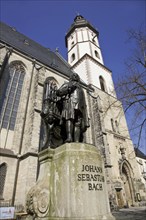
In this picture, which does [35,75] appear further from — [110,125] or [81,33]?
[81,33]

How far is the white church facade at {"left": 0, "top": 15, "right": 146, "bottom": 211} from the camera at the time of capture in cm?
914

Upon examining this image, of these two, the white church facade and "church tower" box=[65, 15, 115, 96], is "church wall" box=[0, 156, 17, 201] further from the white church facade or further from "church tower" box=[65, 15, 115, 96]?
"church tower" box=[65, 15, 115, 96]

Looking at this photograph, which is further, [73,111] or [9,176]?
[9,176]

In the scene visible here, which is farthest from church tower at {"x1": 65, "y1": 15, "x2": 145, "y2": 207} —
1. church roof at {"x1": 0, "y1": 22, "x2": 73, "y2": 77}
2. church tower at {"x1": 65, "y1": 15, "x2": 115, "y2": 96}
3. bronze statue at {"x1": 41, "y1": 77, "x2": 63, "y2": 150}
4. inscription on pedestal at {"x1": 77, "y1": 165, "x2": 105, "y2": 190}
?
inscription on pedestal at {"x1": 77, "y1": 165, "x2": 105, "y2": 190}

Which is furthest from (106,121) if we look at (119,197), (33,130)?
(33,130)

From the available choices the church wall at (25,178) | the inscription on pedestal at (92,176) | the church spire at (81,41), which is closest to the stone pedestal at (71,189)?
the inscription on pedestal at (92,176)

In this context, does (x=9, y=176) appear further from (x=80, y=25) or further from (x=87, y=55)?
(x=80, y=25)

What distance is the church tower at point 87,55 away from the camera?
75.4 ft

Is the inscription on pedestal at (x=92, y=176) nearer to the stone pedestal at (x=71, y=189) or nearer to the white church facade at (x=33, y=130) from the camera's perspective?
the stone pedestal at (x=71, y=189)

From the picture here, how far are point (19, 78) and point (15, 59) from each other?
2.00 metres

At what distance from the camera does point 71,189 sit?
2.66 metres

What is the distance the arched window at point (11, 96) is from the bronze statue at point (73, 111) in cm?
861

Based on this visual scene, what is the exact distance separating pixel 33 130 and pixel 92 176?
7.95 meters

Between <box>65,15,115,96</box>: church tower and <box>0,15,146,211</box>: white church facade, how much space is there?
19 centimetres
